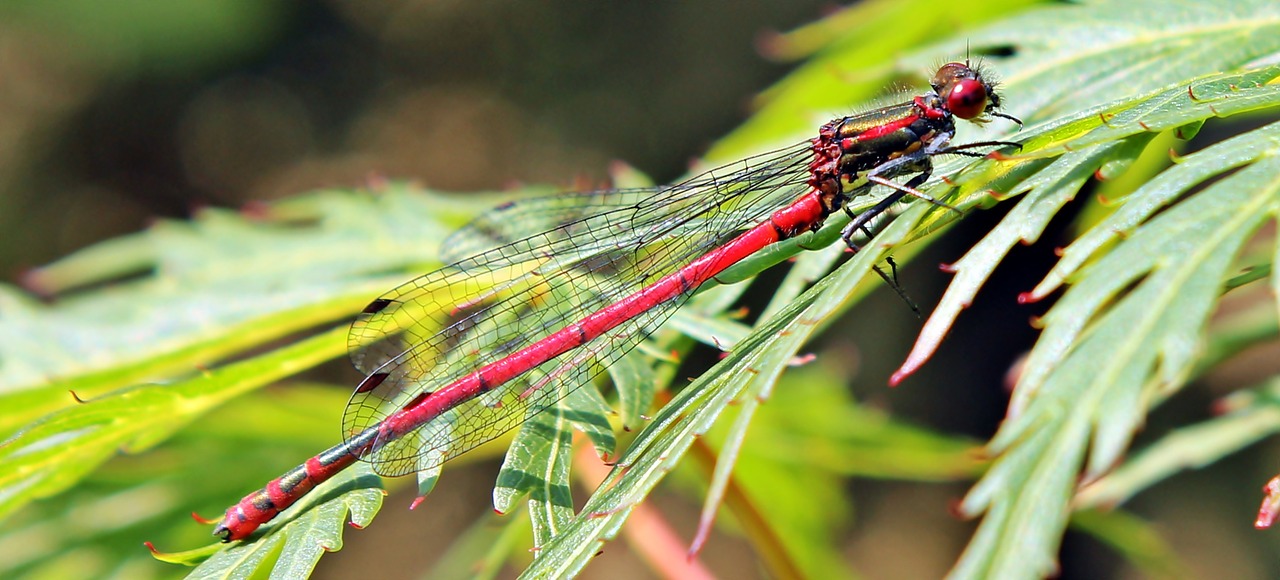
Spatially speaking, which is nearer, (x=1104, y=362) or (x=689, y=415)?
(x=1104, y=362)

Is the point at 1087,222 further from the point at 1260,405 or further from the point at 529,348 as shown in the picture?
the point at 529,348

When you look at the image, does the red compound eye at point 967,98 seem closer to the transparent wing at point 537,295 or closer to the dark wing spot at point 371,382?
the transparent wing at point 537,295

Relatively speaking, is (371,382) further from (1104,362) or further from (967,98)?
(1104,362)

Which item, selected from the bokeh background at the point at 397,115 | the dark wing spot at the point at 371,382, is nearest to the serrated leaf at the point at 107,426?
the dark wing spot at the point at 371,382

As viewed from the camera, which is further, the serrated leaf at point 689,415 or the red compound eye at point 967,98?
the red compound eye at point 967,98

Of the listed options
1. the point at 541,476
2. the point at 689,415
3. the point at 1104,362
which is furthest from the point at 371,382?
the point at 1104,362

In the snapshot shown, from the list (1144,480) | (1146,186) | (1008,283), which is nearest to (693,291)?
(1146,186)

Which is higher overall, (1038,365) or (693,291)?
(693,291)
